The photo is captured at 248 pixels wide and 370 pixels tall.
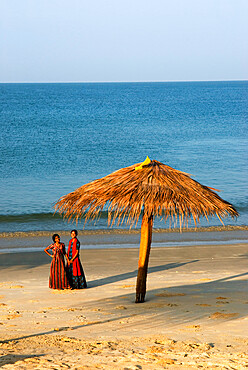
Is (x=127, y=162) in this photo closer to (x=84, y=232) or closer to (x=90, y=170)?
(x=90, y=170)

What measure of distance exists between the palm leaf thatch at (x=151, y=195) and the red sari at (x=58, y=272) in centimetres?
200

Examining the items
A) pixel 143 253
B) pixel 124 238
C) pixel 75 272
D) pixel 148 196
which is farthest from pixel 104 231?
pixel 148 196

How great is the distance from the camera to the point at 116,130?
5956 centimetres

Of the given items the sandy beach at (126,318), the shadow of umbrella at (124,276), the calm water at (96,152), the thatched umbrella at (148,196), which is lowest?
the sandy beach at (126,318)

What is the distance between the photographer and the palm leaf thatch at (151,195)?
26.7 ft

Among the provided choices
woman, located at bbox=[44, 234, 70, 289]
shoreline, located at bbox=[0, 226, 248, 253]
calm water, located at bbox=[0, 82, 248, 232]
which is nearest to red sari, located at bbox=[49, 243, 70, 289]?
woman, located at bbox=[44, 234, 70, 289]

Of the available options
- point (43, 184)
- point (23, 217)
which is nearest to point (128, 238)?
point (23, 217)

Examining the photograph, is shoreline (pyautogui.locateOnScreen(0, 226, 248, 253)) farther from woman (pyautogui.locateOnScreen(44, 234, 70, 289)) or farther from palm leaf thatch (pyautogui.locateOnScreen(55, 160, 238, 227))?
palm leaf thatch (pyautogui.locateOnScreen(55, 160, 238, 227))

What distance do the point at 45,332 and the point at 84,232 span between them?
10743 mm

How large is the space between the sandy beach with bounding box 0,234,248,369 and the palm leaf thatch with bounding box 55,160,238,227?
1590 mm

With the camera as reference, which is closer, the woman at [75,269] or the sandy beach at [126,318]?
the sandy beach at [126,318]

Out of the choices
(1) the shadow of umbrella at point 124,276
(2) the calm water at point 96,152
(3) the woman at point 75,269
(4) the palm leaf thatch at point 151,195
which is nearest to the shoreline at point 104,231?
(2) the calm water at point 96,152

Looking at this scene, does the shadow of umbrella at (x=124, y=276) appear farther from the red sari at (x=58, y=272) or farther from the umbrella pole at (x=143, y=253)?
the umbrella pole at (x=143, y=253)

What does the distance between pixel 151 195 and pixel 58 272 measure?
331 centimetres
